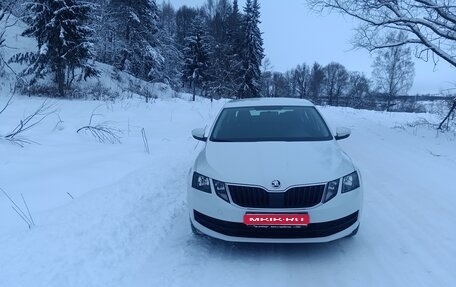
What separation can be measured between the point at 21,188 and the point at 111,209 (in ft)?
4.21

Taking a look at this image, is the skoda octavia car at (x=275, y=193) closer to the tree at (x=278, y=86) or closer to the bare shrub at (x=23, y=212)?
the bare shrub at (x=23, y=212)

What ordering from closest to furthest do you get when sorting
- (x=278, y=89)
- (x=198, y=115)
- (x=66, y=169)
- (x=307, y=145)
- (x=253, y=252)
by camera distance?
(x=253, y=252) < (x=307, y=145) < (x=66, y=169) < (x=198, y=115) < (x=278, y=89)

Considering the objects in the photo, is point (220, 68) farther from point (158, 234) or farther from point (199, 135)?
point (158, 234)

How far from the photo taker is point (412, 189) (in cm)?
612

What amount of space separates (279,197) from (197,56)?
4689 cm

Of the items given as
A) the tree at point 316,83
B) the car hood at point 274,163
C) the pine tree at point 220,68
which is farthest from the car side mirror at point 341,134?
the tree at point 316,83

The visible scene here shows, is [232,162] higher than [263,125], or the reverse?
[263,125]

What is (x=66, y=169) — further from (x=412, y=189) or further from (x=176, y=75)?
(x=176, y=75)

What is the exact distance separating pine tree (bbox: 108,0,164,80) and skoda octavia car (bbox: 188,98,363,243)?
Answer: 111 feet

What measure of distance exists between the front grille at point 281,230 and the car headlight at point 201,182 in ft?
0.99

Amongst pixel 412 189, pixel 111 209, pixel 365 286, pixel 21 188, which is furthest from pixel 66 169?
pixel 412 189

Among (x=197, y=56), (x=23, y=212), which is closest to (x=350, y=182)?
(x=23, y=212)

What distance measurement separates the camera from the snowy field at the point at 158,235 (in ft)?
11.2

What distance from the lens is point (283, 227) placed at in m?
3.56
